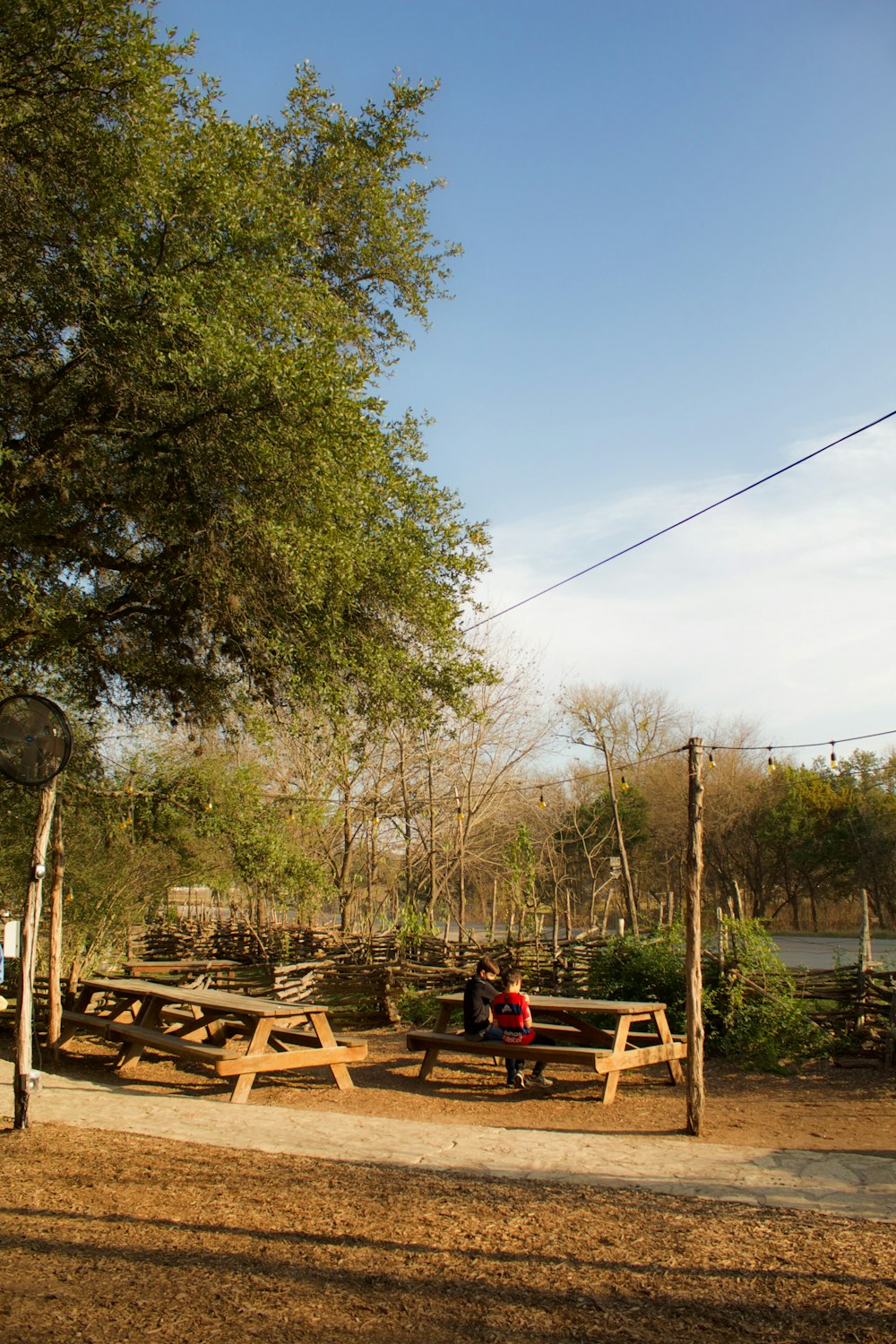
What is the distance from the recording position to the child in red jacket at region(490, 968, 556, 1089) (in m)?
8.88

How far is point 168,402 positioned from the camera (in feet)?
25.0

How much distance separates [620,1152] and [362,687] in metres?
4.86

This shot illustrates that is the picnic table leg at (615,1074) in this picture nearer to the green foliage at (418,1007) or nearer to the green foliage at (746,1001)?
the green foliage at (746,1001)

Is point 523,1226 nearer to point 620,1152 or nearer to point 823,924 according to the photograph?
point 620,1152

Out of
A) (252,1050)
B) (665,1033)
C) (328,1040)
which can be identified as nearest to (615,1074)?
(665,1033)

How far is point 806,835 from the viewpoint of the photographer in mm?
35062

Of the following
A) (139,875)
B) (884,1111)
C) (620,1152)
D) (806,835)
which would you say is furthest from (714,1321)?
(806,835)

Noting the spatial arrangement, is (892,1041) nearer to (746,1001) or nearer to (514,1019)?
(746,1001)

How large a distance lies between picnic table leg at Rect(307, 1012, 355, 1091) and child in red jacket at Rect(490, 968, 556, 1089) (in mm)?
1487

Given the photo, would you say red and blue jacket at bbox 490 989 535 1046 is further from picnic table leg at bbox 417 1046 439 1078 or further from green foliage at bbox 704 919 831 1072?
green foliage at bbox 704 919 831 1072

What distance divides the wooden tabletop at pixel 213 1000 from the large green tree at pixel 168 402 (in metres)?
2.80

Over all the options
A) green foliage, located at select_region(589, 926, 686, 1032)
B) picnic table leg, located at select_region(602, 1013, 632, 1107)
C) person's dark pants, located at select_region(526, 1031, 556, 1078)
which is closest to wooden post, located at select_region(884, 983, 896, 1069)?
green foliage, located at select_region(589, 926, 686, 1032)

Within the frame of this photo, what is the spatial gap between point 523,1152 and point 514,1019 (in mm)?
2393

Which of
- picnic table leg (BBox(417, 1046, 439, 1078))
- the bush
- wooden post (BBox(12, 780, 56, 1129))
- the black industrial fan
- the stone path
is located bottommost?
the bush
